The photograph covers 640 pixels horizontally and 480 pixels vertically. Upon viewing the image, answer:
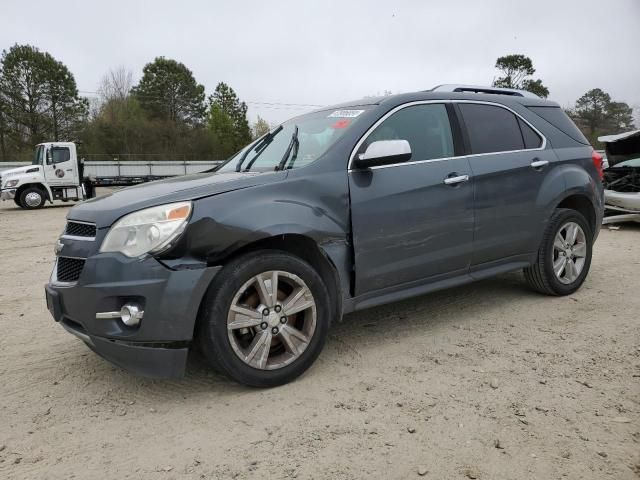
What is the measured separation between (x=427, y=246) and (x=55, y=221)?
12.4m

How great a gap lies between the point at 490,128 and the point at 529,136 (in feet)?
1.56

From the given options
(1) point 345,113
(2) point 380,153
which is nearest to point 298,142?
(1) point 345,113

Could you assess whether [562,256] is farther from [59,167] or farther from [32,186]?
[32,186]

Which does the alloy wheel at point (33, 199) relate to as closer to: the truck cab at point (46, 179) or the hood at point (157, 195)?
the truck cab at point (46, 179)

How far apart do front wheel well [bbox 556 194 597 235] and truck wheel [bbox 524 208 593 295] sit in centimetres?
11

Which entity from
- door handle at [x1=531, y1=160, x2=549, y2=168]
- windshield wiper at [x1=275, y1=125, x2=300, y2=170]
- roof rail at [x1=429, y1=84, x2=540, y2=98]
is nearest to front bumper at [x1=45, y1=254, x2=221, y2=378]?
windshield wiper at [x1=275, y1=125, x2=300, y2=170]

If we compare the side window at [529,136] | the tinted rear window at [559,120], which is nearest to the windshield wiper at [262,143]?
the side window at [529,136]

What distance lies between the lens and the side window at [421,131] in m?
3.49

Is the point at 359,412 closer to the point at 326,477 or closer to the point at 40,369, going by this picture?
the point at 326,477

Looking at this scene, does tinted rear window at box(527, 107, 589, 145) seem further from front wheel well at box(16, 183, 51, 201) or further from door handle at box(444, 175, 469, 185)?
front wheel well at box(16, 183, 51, 201)

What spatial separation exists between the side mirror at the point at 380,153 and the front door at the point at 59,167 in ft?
56.3

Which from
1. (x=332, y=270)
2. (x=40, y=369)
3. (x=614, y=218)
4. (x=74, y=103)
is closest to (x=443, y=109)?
(x=332, y=270)

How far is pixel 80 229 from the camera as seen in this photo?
9.52 feet

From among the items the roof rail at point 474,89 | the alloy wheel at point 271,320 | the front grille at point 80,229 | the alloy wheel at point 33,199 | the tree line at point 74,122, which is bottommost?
the alloy wheel at point 271,320
